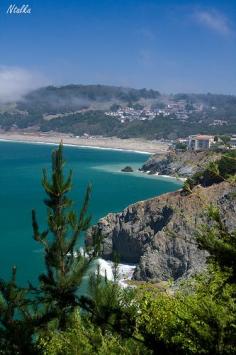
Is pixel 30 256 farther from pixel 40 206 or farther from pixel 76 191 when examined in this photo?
pixel 76 191

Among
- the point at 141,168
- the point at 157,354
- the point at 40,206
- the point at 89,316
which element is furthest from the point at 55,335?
the point at 141,168

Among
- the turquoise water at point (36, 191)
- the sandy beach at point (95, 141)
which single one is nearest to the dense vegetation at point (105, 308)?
→ the turquoise water at point (36, 191)

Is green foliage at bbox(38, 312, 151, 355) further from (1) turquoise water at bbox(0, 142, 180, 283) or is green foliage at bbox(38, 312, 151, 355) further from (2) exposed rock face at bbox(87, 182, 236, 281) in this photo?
(1) turquoise water at bbox(0, 142, 180, 283)

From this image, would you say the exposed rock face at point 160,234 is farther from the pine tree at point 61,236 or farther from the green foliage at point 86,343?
the green foliage at point 86,343

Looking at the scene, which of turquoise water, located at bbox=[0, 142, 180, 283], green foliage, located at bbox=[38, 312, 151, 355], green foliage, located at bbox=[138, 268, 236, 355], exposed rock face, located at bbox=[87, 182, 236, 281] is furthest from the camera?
turquoise water, located at bbox=[0, 142, 180, 283]

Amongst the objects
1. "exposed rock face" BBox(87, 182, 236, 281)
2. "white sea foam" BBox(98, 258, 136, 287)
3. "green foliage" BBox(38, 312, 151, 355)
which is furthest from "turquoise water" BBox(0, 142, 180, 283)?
"green foliage" BBox(38, 312, 151, 355)
